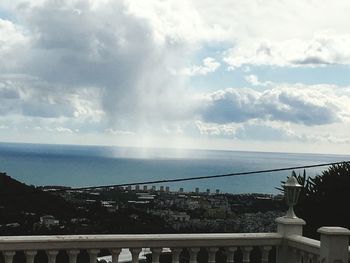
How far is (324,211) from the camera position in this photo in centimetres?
969

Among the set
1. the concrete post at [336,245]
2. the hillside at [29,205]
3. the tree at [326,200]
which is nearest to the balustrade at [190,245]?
the concrete post at [336,245]

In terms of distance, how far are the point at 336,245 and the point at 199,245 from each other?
1.25 meters

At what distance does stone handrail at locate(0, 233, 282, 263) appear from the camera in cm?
484

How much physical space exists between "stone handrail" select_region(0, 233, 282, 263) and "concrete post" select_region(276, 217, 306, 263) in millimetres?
70

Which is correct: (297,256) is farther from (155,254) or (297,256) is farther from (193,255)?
(155,254)

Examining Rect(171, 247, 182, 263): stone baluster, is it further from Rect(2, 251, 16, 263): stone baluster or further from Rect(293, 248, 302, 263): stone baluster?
Rect(2, 251, 16, 263): stone baluster

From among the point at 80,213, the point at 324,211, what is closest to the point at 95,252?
the point at 80,213

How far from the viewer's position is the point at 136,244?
5.19 meters

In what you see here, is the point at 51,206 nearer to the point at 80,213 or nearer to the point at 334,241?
the point at 80,213

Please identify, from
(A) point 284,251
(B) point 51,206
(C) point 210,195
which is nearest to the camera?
(A) point 284,251

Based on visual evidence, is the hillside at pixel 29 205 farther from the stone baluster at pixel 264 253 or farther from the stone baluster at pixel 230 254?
the stone baluster at pixel 264 253

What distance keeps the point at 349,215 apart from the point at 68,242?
19.5 feet

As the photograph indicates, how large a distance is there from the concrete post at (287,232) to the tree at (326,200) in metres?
3.48

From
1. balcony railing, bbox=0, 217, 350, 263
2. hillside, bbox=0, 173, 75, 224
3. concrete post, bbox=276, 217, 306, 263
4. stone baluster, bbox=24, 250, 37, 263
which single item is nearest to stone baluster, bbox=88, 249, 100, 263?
balcony railing, bbox=0, 217, 350, 263
